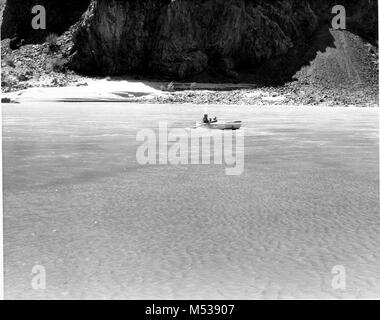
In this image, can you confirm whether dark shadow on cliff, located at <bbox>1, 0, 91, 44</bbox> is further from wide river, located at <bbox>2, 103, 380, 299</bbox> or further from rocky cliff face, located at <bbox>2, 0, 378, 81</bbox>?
wide river, located at <bbox>2, 103, 380, 299</bbox>

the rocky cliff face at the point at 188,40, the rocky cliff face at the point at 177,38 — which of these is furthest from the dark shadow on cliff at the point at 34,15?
the rocky cliff face at the point at 177,38

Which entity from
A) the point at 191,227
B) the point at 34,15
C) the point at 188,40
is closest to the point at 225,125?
the point at 191,227

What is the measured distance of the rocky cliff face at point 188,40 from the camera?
73500mm

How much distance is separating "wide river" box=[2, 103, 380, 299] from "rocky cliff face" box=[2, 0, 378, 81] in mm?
56278

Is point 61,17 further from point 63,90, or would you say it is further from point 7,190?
point 7,190

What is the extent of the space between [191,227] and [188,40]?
6646 cm

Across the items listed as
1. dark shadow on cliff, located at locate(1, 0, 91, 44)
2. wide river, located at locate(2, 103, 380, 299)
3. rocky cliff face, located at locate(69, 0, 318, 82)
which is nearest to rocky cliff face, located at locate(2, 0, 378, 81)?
rocky cliff face, located at locate(69, 0, 318, 82)

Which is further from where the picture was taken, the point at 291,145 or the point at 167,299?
the point at 291,145

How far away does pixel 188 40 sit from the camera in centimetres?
7375

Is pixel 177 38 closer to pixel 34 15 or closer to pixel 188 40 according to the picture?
pixel 188 40

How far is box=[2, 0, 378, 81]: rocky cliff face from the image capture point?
7350cm

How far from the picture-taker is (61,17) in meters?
A: 80.6

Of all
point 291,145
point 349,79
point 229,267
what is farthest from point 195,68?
point 229,267

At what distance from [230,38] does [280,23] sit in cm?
904
